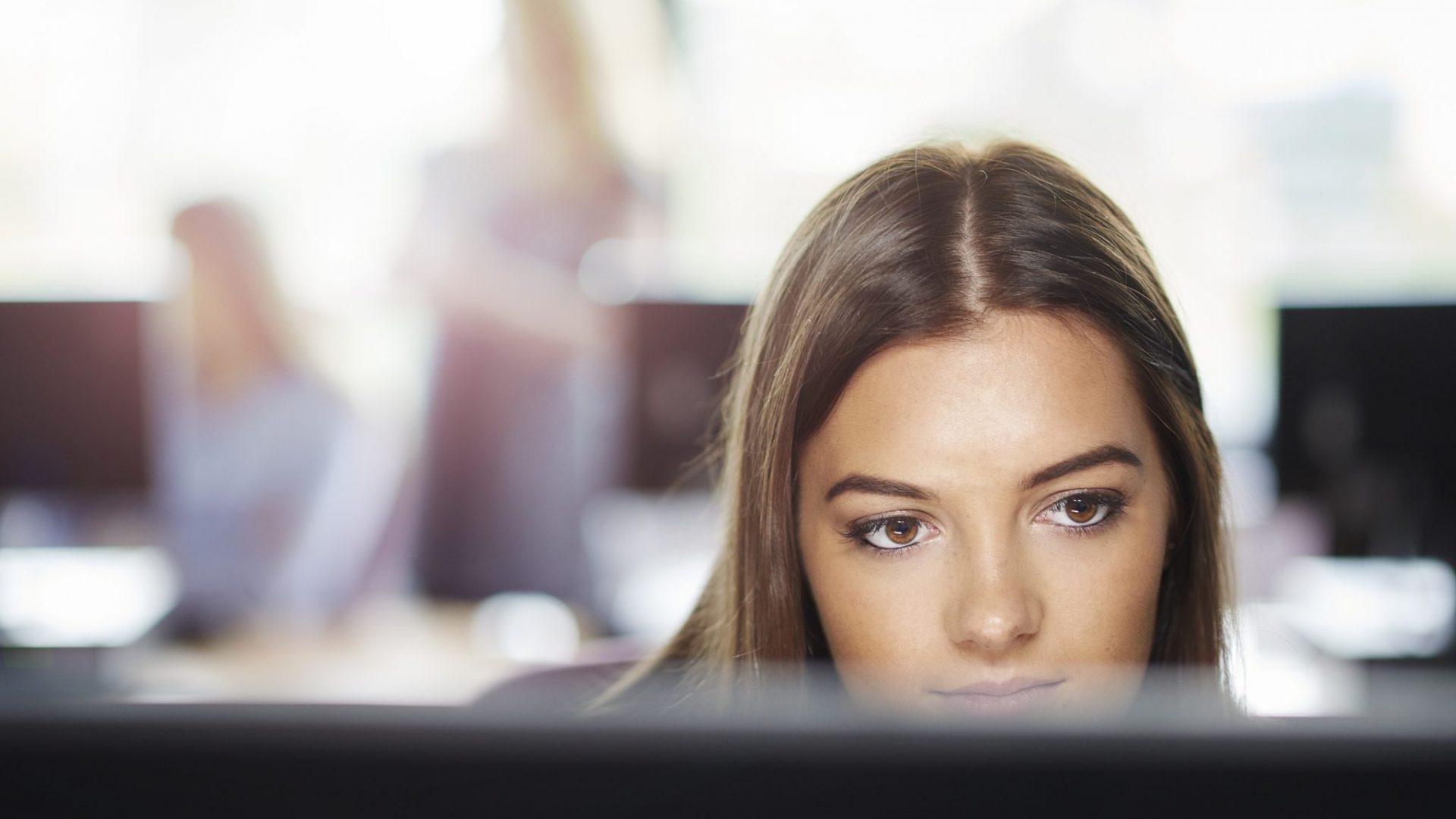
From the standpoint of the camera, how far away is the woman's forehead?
24.6 inches

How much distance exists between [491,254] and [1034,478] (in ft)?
5.80

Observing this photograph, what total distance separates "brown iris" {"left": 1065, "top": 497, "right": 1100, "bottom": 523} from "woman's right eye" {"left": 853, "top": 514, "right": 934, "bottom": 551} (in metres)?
0.09

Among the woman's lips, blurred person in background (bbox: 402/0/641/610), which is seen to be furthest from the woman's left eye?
blurred person in background (bbox: 402/0/641/610)

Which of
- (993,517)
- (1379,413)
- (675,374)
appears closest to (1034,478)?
(993,517)

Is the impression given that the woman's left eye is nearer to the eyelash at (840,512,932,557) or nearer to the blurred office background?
the eyelash at (840,512,932,557)

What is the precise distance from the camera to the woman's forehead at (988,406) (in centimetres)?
63

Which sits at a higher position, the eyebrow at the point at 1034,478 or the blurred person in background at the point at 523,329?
the blurred person in background at the point at 523,329

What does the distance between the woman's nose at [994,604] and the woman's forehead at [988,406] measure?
2.0 inches

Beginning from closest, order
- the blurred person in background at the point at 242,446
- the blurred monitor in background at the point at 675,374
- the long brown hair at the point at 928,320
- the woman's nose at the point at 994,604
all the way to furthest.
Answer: the woman's nose at the point at 994,604 → the long brown hair at the point at 928,320 → the blurred monitor in background at the point at 675,374 → the blurred person in background at the point at 242,446

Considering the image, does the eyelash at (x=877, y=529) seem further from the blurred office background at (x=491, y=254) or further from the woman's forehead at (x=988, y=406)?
the blurred office background at (x=491, y=254)

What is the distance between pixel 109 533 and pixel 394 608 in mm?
616

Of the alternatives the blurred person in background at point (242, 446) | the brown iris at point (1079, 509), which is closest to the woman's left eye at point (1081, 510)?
the brown iris at point (1079, 509)

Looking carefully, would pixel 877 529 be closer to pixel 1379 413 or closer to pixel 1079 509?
pixel 1079 509

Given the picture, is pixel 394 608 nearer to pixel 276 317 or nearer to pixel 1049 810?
pixel 276 317
